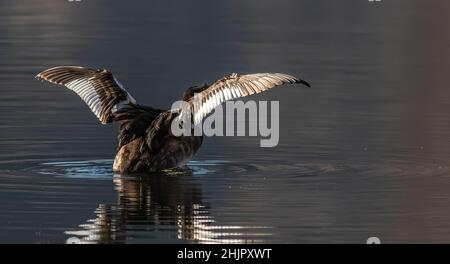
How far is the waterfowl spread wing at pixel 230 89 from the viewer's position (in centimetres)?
1432

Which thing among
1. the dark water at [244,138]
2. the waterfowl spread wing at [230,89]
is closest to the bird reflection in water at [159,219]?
the dark water at [244,138]

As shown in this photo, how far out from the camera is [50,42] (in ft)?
85.1

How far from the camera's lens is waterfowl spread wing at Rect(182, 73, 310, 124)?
1432 cm

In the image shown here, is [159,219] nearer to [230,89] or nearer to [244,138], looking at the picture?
[230,89]

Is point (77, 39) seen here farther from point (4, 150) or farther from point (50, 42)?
point (4, 150)

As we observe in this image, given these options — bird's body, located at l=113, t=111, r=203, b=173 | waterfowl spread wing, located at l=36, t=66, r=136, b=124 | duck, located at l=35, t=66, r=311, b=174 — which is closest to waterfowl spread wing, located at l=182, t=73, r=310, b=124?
duck, located at l=35, t=66, r=311, b=174

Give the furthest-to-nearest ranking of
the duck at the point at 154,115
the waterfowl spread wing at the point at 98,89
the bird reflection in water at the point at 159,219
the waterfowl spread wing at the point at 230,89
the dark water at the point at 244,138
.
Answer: the waterfowl spread wing at the point at 98,89
the duck at the point at 154,115
the waterfowl spread wing at the point at 230,89
the dark water at the point at 244,138
the bird reflection in water at the point at 159,219

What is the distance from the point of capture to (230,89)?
14.7m

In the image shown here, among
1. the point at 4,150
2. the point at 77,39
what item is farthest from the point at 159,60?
the point at 4,150

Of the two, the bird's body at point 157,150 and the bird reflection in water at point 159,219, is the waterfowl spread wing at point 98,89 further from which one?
the bird reflection in water at point 159,219

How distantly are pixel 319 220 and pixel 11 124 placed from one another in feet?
18.8

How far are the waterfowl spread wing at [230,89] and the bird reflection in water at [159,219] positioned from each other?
69 cm

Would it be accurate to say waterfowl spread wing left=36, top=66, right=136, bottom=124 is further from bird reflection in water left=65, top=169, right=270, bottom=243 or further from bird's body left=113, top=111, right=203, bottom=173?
bird reflection in water left=65, top=169, right=270, bottom=243

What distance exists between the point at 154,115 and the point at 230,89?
3.88 feet
